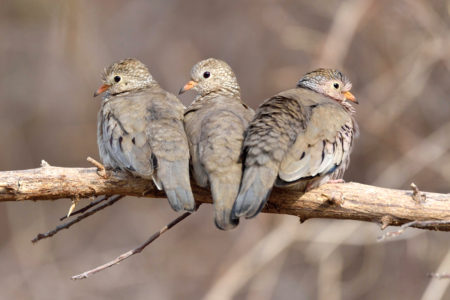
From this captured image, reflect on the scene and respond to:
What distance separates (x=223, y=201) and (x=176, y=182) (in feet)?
0.93

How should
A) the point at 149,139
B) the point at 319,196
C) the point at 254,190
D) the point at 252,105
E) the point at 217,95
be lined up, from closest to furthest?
1. the point at 254,190
2. the point at 319,196
3. the point at 149,139
4. the point at 217,95
5. the point at 252,105

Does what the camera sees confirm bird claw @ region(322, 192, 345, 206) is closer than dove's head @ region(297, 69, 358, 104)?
Yes

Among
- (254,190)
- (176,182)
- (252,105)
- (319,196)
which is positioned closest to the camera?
(254,190)

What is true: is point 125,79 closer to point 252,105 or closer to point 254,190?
point 254,190

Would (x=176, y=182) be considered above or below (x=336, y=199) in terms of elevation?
below

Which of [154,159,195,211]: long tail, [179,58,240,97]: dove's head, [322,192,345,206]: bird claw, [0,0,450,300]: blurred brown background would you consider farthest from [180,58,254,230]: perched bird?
[0,0,450,300]: blurred brown background

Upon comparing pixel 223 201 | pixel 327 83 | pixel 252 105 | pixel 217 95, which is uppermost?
pixel 327 83

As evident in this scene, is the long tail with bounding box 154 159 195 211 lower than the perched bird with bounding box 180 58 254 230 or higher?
lower

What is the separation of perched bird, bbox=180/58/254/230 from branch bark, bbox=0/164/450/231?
34 cm

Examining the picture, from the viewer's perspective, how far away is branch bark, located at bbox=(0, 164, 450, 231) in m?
4.43

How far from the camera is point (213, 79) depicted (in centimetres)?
582

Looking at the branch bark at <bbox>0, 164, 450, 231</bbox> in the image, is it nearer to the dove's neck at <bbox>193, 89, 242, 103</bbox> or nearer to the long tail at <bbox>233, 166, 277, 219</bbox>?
the long tail at <bbox>233, 166, 277, 219</bbox>

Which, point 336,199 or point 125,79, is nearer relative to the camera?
point 336,199

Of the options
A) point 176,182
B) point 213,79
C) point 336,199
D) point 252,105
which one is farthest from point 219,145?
point 252,105
